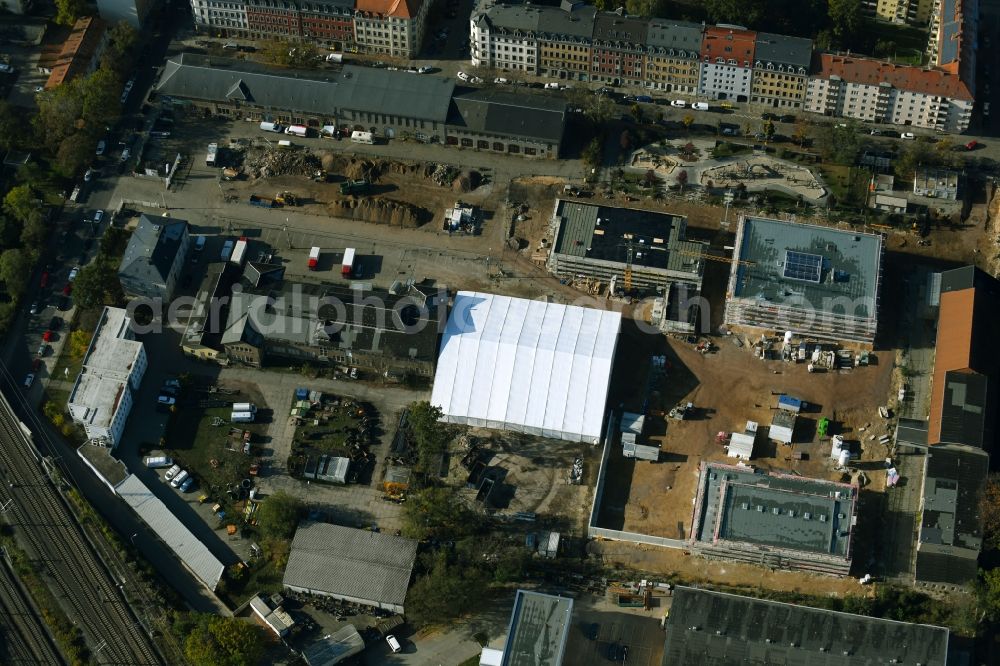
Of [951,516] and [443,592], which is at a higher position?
[951,516]

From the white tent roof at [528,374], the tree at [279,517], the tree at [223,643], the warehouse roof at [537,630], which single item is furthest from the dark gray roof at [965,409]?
the tree at [223,643]

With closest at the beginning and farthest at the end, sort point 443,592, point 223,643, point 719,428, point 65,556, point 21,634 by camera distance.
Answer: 1. point 223,643
2. point 443,592
3. point 21,634
4. point 65,556
5. point 719,428

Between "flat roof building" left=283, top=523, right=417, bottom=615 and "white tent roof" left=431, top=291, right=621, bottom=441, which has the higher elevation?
"white tent roof" left=431, top=291, right=621, bottom=441

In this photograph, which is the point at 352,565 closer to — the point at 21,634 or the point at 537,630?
the point at 537,630

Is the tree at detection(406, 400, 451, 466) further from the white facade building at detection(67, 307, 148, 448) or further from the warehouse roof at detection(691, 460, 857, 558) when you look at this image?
the white facade building at detection(67, 307, 148, 448)

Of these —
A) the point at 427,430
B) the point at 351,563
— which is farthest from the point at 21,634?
the point at 427,430

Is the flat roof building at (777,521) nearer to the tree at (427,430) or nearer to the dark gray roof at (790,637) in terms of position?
the dark gray roof at (790,637)

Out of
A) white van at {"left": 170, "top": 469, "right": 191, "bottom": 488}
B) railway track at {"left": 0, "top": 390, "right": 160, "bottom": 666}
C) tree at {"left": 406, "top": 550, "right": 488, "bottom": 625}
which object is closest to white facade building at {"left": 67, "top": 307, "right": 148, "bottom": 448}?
railway track at {"left": 0, "top": 390, "right": 160, "bottom": 666}

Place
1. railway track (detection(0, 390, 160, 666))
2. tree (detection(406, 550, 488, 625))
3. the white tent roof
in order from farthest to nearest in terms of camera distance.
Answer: the white tent roof, railway track (detection(0, 390, 160, 666)), tree (detection(406, 550, 488, 625))
